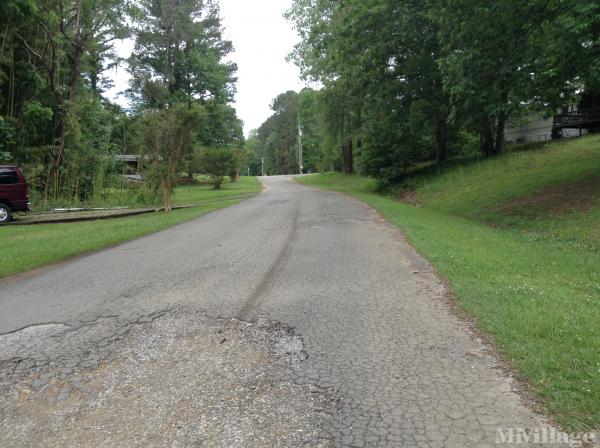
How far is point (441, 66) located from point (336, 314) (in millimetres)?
13256

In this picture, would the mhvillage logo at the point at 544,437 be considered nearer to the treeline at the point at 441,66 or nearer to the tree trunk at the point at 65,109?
the treeline at the point at 441,66

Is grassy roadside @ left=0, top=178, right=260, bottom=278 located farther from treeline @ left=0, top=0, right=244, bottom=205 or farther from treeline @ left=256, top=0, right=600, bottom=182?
treeline @ left=256, top=0, right=600, bottom=182

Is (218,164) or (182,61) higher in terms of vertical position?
(182,61)

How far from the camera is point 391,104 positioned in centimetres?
2453

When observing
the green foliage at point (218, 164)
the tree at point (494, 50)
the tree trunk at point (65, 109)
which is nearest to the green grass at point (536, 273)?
the tree at point (494, 50)

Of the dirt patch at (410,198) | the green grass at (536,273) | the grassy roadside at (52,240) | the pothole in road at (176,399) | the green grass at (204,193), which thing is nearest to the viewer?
the pothole in road at (176,399)

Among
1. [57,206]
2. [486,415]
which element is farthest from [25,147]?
[486,415]

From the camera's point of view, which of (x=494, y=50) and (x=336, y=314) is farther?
(x=494, y=50)

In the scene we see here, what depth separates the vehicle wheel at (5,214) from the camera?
16.7 metres

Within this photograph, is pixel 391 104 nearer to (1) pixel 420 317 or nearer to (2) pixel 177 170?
(2) pixel 177 170

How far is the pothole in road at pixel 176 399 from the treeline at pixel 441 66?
1047 cm

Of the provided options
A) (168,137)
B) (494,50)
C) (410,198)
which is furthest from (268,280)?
(410,198)

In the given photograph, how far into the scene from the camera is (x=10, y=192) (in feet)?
55.1

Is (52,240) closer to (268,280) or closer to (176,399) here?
(268,280)
